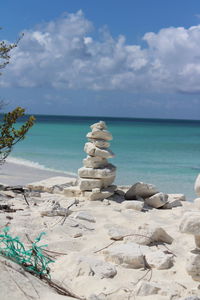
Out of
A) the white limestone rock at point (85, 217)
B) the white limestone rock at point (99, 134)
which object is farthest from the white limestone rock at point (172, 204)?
the white limestone rock at point (85, 217)

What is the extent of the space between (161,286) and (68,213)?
3.40m

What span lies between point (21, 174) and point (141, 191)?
6.94 metres

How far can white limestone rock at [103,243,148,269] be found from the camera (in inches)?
198

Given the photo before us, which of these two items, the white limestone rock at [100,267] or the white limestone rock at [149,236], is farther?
the white limestone rock at [149,236]

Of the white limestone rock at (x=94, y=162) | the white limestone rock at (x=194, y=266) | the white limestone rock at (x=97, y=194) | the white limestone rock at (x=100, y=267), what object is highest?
the white limestone rock at (x=94, y=162)

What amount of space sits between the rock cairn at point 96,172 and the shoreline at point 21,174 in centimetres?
405

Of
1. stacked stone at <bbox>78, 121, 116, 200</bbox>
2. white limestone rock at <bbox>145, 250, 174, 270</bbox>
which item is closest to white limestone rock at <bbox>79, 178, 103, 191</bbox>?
stacked stone at <bbox>78, 121, 116, 200</bbox>

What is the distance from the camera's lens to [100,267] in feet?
16.0

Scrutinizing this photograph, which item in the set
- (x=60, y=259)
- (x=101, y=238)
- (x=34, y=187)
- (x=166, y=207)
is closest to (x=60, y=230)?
(x=101, y=238)

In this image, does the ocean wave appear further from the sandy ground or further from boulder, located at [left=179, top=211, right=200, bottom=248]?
boulder, located at [left=179, top=211, right=200, bottom=248]

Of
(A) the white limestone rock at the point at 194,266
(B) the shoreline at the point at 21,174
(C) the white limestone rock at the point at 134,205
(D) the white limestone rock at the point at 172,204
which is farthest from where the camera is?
→ (B) the shoreline at the point at 21,174

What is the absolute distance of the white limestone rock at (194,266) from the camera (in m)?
4.55

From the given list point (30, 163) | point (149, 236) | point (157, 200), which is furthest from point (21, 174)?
point (149, 236)

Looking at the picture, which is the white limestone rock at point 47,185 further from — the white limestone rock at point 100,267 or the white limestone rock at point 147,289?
the white limestone rock at point 147,289
